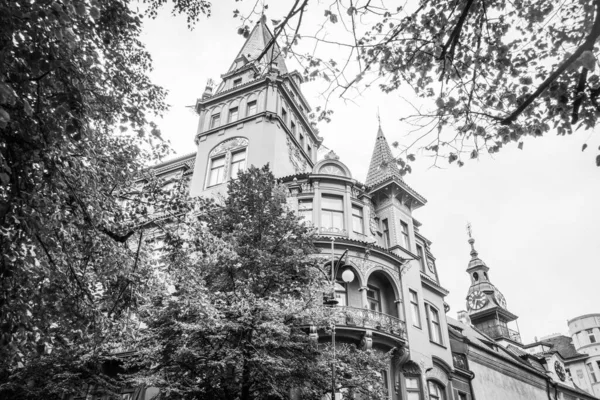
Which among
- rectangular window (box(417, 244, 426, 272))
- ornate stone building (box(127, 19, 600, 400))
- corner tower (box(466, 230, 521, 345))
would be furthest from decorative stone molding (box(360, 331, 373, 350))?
corner tower (box(466, 230, 521, 345))

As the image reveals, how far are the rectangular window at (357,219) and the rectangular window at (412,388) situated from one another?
713 centimetres

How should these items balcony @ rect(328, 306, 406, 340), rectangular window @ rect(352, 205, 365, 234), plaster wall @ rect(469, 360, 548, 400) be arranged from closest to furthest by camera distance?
balcony @ rect(328, 306, 406, 340) < rectangular window @ rect(352, 205, 365, 234) < plaster wall @ rect(469, 360, 548, 400)

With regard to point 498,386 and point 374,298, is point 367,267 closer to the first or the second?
point 374,298

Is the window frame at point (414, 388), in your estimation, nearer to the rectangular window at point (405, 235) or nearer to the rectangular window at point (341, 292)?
the rectangular window at point (341, 292)

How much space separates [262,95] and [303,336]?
58.8 feet

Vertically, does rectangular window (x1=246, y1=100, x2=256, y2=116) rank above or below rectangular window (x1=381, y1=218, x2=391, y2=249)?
above

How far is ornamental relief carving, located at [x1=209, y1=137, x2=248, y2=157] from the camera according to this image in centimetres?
2680

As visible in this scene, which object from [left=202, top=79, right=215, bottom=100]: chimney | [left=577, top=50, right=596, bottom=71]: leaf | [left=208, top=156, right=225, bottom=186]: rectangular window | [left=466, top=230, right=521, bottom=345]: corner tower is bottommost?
[left=577, top=50, right=596, bottom=71]: leaf

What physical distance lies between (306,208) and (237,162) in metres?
5.69

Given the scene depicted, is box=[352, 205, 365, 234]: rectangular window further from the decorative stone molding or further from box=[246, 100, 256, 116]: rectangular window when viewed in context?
box=[246, 100, 256, 116]: rectangular window

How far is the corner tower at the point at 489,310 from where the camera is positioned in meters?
50.8

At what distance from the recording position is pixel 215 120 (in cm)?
2947

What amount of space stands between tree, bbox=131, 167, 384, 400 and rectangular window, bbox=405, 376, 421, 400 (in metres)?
4.70

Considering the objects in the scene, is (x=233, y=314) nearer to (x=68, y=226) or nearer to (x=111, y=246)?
Answer: (x=111, y=246)
